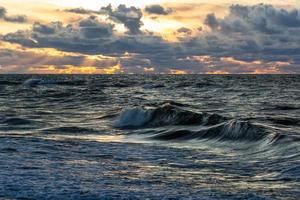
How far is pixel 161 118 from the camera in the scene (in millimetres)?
26078

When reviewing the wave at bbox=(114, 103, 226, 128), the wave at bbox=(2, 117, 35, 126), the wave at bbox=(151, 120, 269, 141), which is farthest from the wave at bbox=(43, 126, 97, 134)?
the wave at bbox=(151, 120, 269, 141)

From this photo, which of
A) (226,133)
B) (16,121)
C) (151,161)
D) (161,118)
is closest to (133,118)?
(161,118)

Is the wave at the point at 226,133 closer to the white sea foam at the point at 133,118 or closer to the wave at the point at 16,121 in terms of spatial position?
the white sea foam at the point at 133,118

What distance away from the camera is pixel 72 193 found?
8898 mm

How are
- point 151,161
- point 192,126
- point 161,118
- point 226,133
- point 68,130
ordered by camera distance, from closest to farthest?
1. point 151,161
2. point 226,133
3. point 68,130
4. point 192,126
5. point 161,118

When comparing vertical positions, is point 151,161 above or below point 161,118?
above

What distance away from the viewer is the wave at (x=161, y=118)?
23.6m

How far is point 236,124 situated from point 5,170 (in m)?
10.5

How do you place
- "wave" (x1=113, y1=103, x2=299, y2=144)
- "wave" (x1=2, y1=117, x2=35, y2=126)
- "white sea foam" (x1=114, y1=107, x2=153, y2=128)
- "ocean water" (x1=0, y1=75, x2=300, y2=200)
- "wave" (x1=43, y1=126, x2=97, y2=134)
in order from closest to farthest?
"ocean water" (x1=0, y1=75, x2=300, y2=200) < "wave" (x1=113, y1=103, x2=299, y2=144) < "wave" (x1=43, y1=126, x2=97, y2=134) < "wave" (x1=2, y1=117, x2=35, y2=126) < "white sea foam" (x1=114, y1=107, x2=153, y2=128)

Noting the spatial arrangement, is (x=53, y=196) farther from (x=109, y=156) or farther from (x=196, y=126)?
(x=196, y=126)

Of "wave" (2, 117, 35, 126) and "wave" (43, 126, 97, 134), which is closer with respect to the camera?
"wave" (43, 126, 97, 134)

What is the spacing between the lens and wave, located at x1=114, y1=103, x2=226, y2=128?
930 inches

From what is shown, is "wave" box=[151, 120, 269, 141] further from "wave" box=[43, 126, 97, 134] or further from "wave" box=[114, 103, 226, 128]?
"wave" box=[43, 126, 97, 134]

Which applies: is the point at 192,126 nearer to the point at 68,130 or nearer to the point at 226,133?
the point at 226,133
